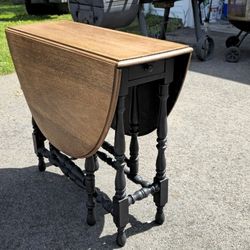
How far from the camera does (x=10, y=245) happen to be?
2.22 metres

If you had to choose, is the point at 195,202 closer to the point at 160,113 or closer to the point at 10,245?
the point at 160,113

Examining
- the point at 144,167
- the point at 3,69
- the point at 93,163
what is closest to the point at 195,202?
the point at 144,167

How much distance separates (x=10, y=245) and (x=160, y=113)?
3.68 ft

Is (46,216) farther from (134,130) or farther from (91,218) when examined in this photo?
(134,130)

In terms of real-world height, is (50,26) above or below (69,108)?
above

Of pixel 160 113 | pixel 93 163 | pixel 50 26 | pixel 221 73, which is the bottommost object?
pixel 221 73

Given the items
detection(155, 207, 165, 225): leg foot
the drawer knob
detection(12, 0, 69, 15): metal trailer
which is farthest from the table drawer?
detection(12, 0, 69, 15): metal trailer

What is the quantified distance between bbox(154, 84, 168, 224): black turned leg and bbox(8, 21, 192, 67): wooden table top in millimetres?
219

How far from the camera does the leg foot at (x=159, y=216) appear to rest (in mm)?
2332

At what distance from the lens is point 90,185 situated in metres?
2.29

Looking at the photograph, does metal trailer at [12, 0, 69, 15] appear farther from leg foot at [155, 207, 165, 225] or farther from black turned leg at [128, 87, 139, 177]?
leg foot at [155, 207, 165, 225]

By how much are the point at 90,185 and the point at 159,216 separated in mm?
454

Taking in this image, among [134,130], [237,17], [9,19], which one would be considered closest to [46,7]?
[9,19]

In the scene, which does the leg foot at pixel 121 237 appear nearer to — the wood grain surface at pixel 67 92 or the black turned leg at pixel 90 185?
the black turned leg at pixel 90 185
